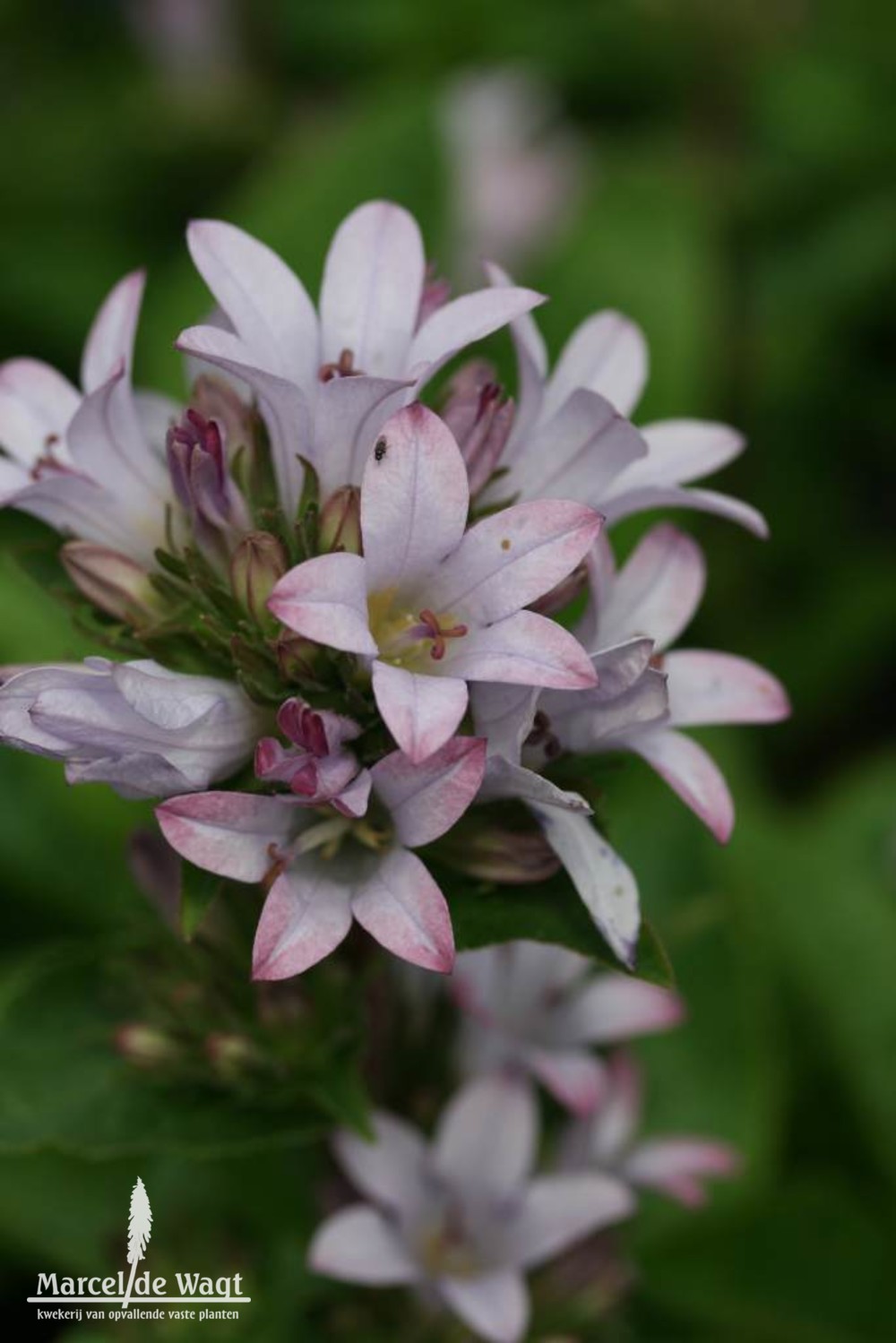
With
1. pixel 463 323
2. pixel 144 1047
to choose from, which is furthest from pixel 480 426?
pixel 144 1047

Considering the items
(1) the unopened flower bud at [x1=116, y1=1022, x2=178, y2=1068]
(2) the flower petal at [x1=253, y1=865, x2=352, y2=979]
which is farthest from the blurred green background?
(2) the flower petal at [x1=253, y1=865, x2=352, y2=979]

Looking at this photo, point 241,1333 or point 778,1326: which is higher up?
point 241,1333

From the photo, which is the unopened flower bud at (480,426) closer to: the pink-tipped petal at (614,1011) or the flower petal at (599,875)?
the flower petal at (599,875)

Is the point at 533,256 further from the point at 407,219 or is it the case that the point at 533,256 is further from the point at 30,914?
the point at 407,219

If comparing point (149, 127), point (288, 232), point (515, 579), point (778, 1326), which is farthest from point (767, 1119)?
point (149, 127)

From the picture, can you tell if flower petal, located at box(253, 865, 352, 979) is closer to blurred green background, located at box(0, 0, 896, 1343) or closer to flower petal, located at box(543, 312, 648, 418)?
blurred green background, located at box(0, 0, 896, 1343)

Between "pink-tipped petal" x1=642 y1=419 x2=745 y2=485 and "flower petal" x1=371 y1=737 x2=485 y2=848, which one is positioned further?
"pink-tipped petal" x1=642 y1=419 x2=745 y2=485
